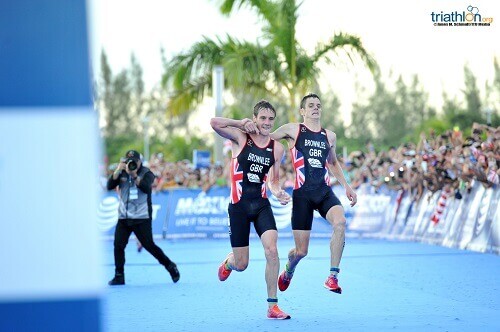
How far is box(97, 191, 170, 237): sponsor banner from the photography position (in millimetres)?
25812

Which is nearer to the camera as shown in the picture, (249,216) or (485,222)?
(249,216)

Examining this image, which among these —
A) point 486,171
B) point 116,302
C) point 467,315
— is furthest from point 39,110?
point 486,171

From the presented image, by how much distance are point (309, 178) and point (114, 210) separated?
634 inches

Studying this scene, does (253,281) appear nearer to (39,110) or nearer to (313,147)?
(313,147)

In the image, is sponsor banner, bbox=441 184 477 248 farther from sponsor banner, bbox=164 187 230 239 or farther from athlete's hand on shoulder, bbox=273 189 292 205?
athlete's hand on shoulder, bbox=273 189 292 205

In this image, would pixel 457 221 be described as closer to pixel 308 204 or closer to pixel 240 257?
pixel 308 204

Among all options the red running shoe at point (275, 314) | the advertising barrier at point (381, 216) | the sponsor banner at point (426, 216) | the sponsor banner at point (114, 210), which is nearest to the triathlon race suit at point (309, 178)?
the red running shoe at point (275, 314)

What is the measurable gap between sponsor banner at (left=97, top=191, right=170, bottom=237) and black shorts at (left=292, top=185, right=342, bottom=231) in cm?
1599

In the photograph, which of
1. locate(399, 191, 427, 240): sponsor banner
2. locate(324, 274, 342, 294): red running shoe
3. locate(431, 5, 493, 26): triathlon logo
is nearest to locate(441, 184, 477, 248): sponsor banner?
locate(399, 191, 427, 240): sponsor banner

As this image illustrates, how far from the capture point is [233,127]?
30.7ft

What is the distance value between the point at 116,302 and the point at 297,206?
2697 millimetres

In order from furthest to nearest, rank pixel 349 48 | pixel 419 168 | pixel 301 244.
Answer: pixel 349 48 < pixel 419 168 < pixel 301 244

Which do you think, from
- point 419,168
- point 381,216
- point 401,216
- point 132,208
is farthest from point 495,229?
point 132,208

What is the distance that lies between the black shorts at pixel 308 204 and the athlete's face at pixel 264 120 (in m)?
1.04
